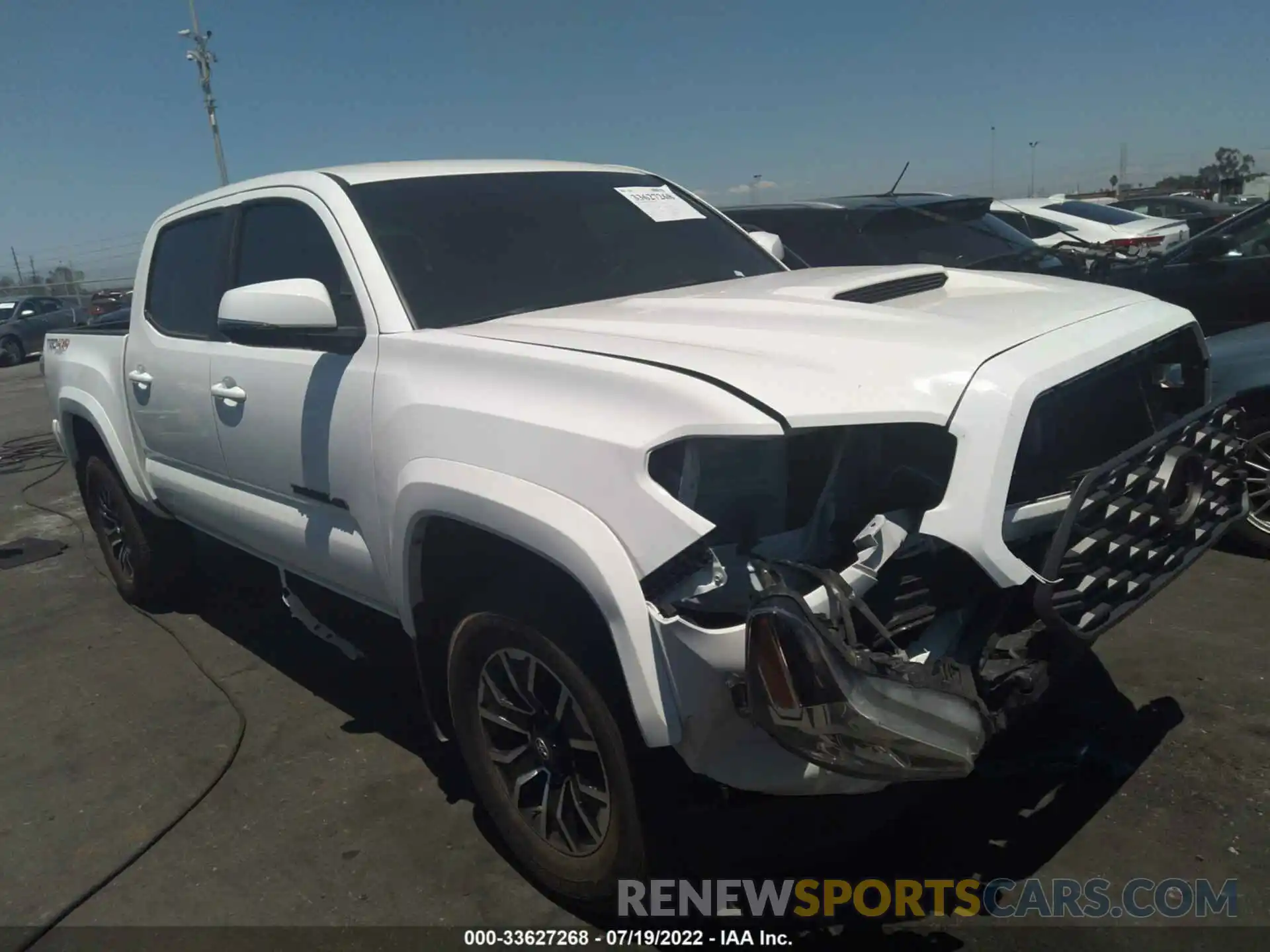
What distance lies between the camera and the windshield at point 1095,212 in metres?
12.6

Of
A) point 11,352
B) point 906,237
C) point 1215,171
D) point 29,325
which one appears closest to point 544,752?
point 906,237

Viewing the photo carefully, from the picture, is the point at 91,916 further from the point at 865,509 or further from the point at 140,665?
the point at 865,509

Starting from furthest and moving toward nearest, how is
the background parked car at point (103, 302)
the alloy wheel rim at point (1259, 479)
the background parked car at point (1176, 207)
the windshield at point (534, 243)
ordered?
1. the background parked car at point (103, 302)
2. the background parked car at point (1176, 207)
3. the alloy wheel rim at point (1259, 479)
4. the windshield at point (534, 243)

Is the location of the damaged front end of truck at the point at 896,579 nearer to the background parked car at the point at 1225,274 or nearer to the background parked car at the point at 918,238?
the background parked car at the point at 1225,274

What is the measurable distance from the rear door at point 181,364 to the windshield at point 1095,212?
10965 mm

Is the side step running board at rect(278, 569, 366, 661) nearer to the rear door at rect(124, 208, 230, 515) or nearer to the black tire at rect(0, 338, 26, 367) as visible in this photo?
the rear door at rect(124, 208, 230, 515)

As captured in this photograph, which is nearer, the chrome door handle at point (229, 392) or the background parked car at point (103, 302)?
the chrome door handle at point (229, 392)

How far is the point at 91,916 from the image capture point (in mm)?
2834

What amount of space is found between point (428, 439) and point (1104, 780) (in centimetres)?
219

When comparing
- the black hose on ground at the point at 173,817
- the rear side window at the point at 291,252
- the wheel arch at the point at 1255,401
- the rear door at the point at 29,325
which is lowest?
the rear door at the point at 29,325

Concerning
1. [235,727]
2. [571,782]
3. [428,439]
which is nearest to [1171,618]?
[571,782]

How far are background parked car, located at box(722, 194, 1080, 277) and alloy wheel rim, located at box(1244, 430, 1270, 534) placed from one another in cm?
214

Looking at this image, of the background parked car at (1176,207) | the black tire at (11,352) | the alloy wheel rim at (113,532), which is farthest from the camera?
the black tire at (11,352)

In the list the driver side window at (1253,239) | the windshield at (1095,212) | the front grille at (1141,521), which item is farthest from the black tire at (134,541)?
the windshield at (1095,212)
